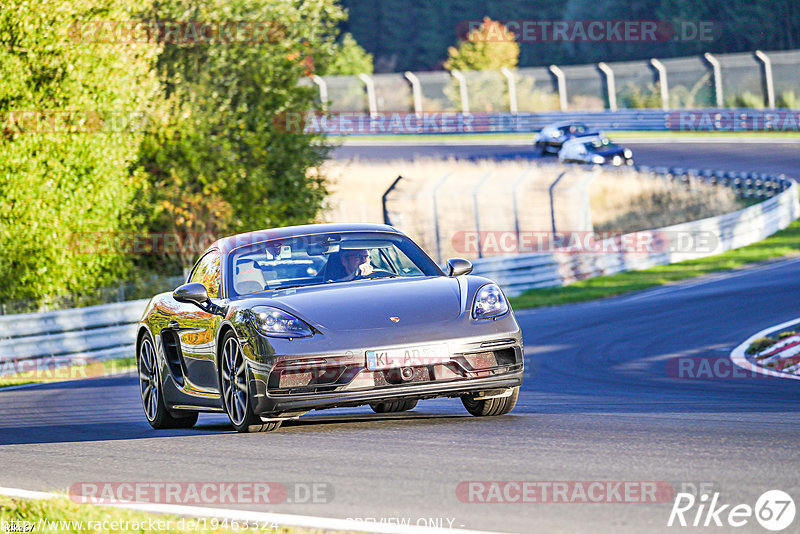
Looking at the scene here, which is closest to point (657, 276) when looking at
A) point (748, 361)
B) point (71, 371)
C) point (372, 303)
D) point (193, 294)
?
point (71, 371)

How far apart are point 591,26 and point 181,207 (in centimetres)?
5651

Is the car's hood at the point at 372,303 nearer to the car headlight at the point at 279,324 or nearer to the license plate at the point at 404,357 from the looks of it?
the car headlight at the point at 279,324

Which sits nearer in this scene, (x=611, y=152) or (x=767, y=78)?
(x=611, y=152)

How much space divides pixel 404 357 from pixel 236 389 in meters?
1.28

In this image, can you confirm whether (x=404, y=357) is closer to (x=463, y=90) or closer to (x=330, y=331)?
(x=330, y=331)

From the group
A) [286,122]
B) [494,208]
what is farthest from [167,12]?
[494,208]

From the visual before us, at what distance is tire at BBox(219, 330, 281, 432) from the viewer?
328 inches

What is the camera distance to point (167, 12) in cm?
2539

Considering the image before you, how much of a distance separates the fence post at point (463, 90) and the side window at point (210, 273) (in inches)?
1934

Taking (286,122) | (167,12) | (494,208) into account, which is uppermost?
(167,12)

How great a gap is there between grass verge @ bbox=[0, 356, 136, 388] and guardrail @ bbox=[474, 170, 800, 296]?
7.23 m

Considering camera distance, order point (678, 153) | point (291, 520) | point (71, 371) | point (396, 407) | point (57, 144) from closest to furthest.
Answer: point (291, 520)
point (396, 407)
point (71, 371)
point (57, 144)
point (678, 153)

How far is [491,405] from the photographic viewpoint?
8.91 m

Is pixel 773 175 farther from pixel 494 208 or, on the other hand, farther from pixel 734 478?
pixel 734 478
